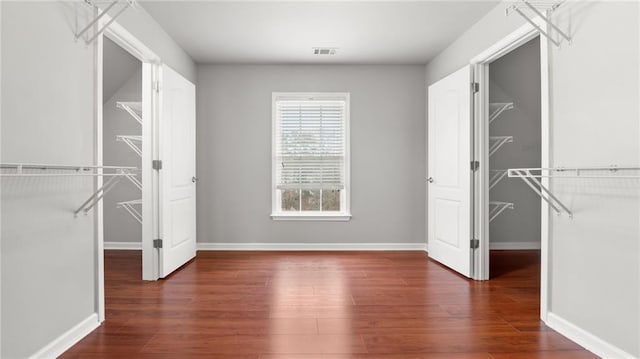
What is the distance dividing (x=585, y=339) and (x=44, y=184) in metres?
3.01

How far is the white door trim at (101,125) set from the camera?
2.32m

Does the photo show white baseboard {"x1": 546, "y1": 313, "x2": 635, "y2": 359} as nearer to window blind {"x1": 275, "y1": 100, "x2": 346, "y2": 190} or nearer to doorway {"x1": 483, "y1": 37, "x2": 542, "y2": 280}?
doorway {"x1": 483, "y1": 37, "x2": 542, "y2": 280}

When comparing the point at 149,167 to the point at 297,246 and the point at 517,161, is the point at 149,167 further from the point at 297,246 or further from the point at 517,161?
the point at 517,161

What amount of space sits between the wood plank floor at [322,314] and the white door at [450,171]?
0.27 meters

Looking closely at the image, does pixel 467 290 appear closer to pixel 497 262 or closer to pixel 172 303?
pixel 497 262

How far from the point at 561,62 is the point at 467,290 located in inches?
72.7

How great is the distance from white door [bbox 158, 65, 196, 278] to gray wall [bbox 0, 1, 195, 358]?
1.11m

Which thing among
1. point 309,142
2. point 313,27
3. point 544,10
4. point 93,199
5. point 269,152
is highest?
point 313,27

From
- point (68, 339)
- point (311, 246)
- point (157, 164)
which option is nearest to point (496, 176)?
point (311, 246)

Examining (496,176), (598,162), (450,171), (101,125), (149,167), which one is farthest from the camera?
(496,176)

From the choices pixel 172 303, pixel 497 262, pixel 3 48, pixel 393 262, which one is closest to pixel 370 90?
pixel 393 262

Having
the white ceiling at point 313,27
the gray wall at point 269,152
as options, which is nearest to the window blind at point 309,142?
the gray wall at point 269,152

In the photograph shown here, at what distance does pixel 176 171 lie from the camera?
12.0 feet

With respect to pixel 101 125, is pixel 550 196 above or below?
below
